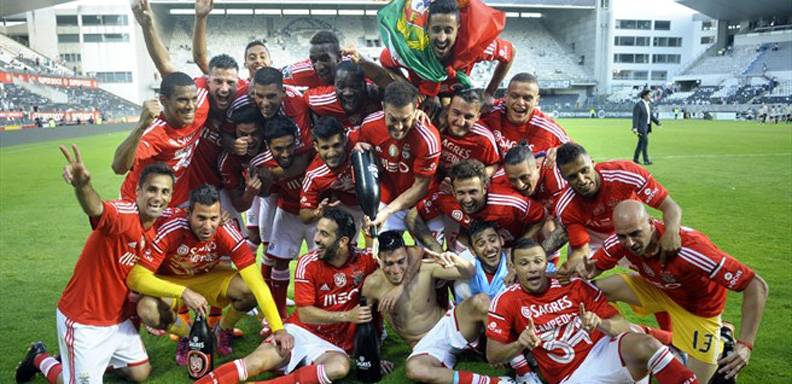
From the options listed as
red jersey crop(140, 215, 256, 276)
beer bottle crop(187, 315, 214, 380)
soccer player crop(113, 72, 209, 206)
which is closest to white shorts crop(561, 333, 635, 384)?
beer bottle crop(187, 315, 214, 380)

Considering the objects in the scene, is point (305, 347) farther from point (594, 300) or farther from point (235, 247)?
point (594, 300)

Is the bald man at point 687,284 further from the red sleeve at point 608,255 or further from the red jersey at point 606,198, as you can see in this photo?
the red jersey at point 606,198

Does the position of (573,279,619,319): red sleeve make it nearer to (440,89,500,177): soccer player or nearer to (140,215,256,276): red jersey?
(440,89,500,177): soccer player

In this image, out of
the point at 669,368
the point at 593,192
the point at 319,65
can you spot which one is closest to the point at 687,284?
the point at 669,368

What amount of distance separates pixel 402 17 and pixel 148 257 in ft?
8.71

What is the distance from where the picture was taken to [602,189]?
395 cm

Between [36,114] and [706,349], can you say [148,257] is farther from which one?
[36,114]

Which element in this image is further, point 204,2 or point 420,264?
point 204,2

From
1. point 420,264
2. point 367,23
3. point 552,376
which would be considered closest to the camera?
point 552,376

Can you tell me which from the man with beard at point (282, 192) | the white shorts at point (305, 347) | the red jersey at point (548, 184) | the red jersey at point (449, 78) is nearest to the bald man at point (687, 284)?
the red jersey at point (548, 184)

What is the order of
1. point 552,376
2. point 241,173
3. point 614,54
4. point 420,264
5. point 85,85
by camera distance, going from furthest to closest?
point 614,54
point 85,85
point 241,173
point 420,264
point 552,376

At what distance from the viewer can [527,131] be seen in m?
4.91

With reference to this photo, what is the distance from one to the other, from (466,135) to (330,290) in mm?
1629

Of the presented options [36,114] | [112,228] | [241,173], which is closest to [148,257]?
[112,228]
